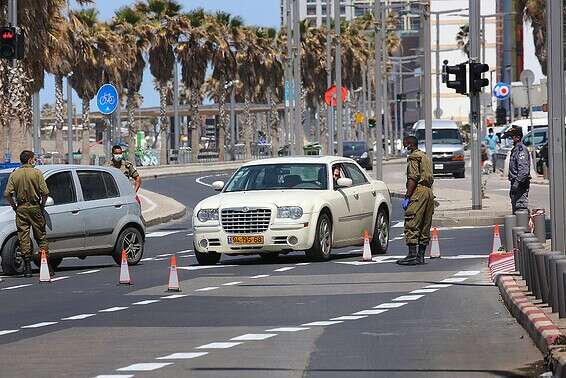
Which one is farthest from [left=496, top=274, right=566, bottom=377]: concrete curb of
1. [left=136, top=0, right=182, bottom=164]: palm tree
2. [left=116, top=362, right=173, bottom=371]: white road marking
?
[left=136, top=0, right=182, bottom=164]: palm tree

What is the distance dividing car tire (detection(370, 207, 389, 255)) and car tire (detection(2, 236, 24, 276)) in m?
5.90

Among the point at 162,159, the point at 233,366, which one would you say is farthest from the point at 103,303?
the point at 162,159

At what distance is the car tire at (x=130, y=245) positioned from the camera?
2619cm

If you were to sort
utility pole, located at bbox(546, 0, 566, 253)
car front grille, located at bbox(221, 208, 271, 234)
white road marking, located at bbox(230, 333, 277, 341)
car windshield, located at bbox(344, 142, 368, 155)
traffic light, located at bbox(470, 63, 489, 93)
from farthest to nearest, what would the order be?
car windshield, located at bbox(344, 142, 368, 155) → traffic light, located at bbox(470, 63, 489, 93) → car front grille, located at bbox(221, 208, 271, 234) → utility pole, located at bbox(546, 0, 566, 253) → white road marking, located at bbox(230, 333, 277, 341)

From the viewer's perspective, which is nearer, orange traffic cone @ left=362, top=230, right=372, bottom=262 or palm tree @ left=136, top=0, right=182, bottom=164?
orange traffic cone @ left=362, top=230, right=372, bottom=262

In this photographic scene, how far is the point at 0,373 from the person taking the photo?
42.5 ft

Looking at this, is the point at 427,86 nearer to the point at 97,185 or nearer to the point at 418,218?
the point at 97,185

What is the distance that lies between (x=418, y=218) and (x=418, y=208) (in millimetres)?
145

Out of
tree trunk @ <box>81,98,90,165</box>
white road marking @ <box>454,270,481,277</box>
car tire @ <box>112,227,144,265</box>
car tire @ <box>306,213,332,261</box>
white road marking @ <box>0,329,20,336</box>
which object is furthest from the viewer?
tree trunk @ <box>81,98,90,165</box>

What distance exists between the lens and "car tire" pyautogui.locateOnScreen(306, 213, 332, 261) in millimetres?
25391

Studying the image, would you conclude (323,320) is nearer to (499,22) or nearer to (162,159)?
(162,159)

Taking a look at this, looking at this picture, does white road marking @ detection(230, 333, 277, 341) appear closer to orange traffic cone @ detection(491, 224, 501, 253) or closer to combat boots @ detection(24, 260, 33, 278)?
combat boots @ detection(24, 260, 33, 278)

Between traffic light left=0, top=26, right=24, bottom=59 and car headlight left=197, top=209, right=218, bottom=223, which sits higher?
traffic light left=0, top=26, right=24, bottom=59

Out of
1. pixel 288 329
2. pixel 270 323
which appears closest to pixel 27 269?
pixel 270 323
